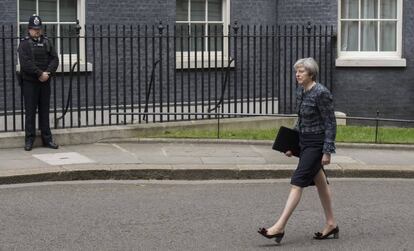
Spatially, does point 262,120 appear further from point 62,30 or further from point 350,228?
point 350,228

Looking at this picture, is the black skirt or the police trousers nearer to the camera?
the black skirt

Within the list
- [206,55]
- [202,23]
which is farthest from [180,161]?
[202,23]

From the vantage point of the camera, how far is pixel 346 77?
15766mm

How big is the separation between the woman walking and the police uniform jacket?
213 inches

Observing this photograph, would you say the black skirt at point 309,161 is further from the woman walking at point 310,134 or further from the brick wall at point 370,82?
the brick wall at point 370,82

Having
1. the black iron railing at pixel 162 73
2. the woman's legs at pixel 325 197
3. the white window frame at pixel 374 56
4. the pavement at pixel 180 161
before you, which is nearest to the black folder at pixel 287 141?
the woman's legs at pixel 325 197

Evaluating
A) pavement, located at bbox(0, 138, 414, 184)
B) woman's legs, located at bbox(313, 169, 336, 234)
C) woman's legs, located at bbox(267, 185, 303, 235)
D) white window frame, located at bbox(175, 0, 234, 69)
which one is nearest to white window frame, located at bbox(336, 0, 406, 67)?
white window frame, located at bbox(175, 0, 234, 69)

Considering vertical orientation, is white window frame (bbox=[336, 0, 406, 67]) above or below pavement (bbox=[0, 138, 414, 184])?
above

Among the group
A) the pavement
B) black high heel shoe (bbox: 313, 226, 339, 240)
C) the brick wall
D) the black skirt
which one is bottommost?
black high heel shoe (bbox: 313, 226, 339, 240)

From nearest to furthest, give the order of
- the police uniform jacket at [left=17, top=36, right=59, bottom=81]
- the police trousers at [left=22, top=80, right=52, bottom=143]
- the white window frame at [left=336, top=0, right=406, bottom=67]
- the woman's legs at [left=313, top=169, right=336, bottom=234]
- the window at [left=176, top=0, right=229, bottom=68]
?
the woman's legs at [left=313, top=169, right=336, bottom=234], the police uniform jacket at [left=17, top=36, right=59, bottom=81], the police trousers at [left=22, top=80, right=52, bottom=143], the window at [left=176, top=0, right=229, bottom=68], the white window frame at [left=336, top=0, right=406, bottom=67]

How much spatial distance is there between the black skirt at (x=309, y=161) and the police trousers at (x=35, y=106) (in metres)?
5.55

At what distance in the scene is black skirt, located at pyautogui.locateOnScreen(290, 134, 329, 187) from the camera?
7.18 m

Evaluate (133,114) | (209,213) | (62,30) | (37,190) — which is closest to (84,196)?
(37,190)

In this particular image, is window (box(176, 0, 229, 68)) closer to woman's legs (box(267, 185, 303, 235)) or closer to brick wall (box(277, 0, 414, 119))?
brick wall (box(277, 0, 414, 119))
